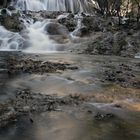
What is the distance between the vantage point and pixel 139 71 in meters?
16.2

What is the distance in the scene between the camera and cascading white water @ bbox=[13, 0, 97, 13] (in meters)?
41.6

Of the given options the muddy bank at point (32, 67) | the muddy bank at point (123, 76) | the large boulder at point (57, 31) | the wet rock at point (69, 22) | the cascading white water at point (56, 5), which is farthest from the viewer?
the cascading white water at point (56, 5)

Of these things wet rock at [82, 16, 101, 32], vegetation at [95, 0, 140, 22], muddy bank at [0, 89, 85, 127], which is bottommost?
muddy bank at [0, 89, 85, 127]

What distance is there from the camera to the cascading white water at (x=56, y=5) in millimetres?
41594

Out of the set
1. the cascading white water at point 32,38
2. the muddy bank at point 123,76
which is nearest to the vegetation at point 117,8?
the cascading white water at point 32,38

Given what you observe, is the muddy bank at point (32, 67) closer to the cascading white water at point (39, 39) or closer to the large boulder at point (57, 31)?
the cascading white water at point (39, 39)

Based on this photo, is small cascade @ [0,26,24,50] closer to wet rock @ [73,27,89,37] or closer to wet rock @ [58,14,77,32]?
wet rock @ [73,27,89,37]

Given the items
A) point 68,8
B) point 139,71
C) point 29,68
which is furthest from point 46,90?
point 68,8

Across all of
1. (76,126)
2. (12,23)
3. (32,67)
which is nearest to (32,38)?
(12,23)

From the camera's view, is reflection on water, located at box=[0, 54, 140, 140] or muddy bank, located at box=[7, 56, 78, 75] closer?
reflection on water, located at box=[0, 54, 140, 140]

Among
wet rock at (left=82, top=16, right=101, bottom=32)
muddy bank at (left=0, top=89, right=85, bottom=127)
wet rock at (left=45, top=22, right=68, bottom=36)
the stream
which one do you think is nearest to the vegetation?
wet rock at (left=82, top=16, right=101, bottom=32)

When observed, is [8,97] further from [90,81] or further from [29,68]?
[29,68]

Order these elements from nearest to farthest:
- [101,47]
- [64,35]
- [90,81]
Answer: [90,81] < [101,47] < [64,35]

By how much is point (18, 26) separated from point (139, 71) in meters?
14.7
